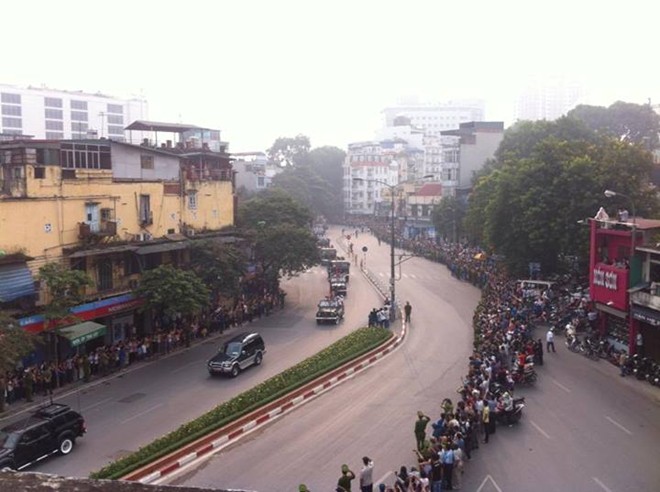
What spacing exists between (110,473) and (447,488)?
8.18 metres

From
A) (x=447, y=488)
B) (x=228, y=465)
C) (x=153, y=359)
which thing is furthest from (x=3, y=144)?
(x=447, y=488)

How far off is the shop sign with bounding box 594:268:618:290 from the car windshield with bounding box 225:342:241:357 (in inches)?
632

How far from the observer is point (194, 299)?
105ft

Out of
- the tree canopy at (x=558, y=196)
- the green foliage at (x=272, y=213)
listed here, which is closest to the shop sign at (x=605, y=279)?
the tree canopy at (x=558, y=196)

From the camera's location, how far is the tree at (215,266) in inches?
1430

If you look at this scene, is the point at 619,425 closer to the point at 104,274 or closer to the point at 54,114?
the point at 104,274

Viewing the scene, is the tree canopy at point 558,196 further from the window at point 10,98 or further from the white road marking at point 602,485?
the window at point 10,98

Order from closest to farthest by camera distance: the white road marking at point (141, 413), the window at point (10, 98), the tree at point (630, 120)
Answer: the white road marking at point (141, 413) < the tree at point (630, 120) < the window at point (10, 98)

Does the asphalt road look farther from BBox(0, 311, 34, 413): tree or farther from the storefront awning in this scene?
the storefront awning

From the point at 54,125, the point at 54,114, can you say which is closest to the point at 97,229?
the point at 54,125

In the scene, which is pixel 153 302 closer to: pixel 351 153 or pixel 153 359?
pixel 153 359

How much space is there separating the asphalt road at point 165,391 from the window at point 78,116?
79.4m

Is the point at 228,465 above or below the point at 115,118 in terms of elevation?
below

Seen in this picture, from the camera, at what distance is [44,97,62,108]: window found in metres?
104
